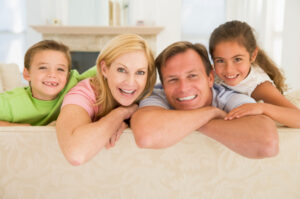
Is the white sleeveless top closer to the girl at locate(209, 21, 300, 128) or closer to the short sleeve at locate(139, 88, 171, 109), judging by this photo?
the girl at locate(209, 21, 300, 128)

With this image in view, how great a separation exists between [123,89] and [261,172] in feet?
2.21

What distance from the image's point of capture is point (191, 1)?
5.23m

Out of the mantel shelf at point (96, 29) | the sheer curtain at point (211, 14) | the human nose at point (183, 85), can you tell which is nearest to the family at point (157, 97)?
the human nose at point (183, 85)

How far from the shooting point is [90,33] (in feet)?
15.5

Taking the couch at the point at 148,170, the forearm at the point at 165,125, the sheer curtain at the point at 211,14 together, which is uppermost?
the sheer curtain at the point at 211,14

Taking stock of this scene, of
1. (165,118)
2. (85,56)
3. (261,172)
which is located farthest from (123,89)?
(85,56)

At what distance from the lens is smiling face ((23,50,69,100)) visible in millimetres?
1306

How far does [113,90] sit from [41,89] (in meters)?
0.41

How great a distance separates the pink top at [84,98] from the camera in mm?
1071

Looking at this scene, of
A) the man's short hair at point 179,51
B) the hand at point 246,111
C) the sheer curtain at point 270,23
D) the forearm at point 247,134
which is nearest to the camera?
the forearm at point 247,134

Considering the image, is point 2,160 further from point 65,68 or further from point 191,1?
point 191,1

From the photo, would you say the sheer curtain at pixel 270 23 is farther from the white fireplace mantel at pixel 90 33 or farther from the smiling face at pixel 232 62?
the smiling face at pixel 232 62

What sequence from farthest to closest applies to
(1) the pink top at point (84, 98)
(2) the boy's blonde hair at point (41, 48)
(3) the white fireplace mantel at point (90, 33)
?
(3) the white fireplace mantel at point (90, 33)
(2) the boy's blonde hair at point (41, 48)
(1) the pink top at point (84, 98)

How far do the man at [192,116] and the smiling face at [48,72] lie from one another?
0.51 meters
